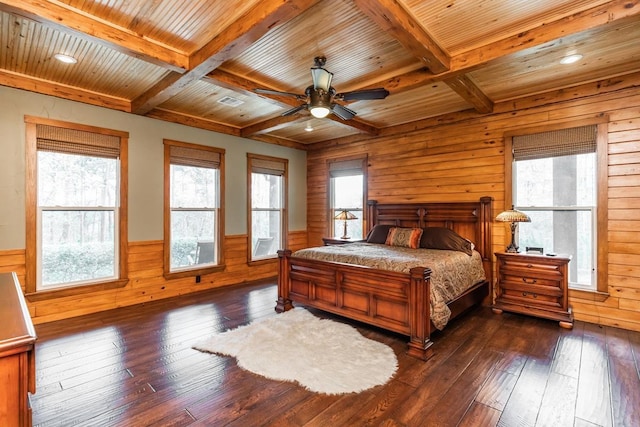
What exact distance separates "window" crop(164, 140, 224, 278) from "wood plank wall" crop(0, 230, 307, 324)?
0.16 meters

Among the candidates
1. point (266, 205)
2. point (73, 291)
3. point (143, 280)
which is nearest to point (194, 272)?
point (143, 280)

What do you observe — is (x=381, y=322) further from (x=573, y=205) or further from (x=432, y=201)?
(x=573, y=205)

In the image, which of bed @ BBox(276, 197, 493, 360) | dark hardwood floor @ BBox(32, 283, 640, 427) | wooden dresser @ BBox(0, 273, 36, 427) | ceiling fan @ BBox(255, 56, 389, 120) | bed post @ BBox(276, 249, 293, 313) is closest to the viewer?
wooden dresser @ BBox(0, 273, 36, 427)

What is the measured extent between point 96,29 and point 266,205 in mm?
4135

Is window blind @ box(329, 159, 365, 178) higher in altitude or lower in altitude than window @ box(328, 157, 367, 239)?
higher

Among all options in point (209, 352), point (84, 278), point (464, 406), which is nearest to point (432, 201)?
point (464, 406)

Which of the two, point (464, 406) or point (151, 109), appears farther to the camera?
point (151, 109)

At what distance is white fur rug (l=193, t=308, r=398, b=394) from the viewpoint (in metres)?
2.46

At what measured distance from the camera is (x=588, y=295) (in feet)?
12.3

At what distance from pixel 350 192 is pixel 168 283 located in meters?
3.65

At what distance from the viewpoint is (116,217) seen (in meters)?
4.33

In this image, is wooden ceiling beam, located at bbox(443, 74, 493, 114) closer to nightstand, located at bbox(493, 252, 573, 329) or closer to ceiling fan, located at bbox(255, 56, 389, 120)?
ceiling fan, located at bbox(255, 56, 389, 120)

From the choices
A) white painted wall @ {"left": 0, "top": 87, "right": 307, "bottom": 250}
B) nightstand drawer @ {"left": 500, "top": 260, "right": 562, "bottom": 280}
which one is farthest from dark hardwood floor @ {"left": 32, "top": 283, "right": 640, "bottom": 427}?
white painted wall @ {"left": 0, "top": 87, "right": 307, "bottom": 250}

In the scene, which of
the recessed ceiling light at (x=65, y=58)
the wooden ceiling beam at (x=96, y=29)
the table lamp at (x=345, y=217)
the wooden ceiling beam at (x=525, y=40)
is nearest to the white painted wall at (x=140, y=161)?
the recessed ceiling light at (x=65, y=58)
